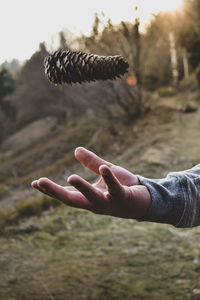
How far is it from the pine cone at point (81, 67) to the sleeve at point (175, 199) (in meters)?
0.54

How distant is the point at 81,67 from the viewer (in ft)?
3.26

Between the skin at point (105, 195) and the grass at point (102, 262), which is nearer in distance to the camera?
the skin at point (105, 195)

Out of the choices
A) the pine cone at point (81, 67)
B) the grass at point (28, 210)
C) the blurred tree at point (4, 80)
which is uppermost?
the blurred tree at point (4, 80)

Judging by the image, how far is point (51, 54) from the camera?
1.06 meters

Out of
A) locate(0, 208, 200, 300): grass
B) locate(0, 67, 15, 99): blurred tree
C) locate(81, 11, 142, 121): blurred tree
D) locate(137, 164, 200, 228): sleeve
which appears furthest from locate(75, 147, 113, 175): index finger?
locate(81, 11, 142, 121): blurred tree

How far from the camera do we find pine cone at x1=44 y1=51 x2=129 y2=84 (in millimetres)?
972

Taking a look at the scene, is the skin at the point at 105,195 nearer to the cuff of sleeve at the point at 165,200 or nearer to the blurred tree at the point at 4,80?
the cuff of sleeve at the point at 165,200

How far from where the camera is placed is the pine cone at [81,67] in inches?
38.3

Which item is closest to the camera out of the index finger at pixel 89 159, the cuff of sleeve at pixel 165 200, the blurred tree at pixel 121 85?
the cuff of sleeve at pixel 165 200

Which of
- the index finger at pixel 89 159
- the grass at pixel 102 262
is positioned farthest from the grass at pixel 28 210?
the index finger at pixel 89 159

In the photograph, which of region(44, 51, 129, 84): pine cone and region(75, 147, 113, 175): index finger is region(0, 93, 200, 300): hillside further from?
region(44, 51, 129, 84): pine cone

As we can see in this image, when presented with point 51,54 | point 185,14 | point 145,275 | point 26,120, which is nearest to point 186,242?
point 145,275

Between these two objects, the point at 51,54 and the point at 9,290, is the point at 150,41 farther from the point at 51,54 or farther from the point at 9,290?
the point at 51,54

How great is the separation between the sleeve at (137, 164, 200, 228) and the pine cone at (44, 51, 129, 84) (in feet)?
1.78
